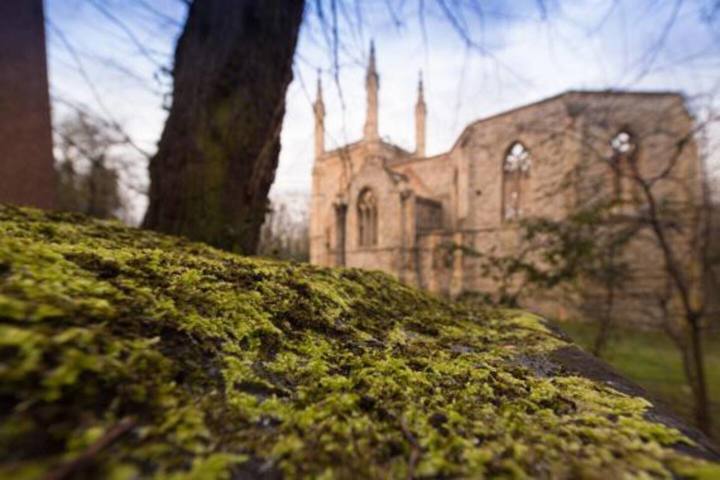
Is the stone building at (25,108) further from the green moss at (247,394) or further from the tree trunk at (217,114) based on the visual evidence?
the green moss at (247,394)

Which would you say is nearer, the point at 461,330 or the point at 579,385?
the point at 579,385

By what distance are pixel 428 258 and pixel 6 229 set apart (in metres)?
20.3

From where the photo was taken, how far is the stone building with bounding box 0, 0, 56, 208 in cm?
381

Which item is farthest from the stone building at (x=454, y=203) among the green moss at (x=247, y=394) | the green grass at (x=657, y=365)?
the green moss at (x=247, y=394)

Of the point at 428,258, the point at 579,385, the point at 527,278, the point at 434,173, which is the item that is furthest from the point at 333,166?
the point at 579,385

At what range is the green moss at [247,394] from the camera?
0.54 m

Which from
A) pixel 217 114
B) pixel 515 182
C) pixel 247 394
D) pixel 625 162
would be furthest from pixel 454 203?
pixel 247 394

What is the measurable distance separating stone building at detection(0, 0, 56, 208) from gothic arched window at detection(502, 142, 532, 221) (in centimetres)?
1861

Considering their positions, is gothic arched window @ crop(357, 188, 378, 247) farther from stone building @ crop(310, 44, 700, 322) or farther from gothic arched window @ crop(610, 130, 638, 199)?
gothic arched window @ crop(610, 130, 638, 199)

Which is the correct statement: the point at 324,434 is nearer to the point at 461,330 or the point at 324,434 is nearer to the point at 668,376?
the point at 461,330

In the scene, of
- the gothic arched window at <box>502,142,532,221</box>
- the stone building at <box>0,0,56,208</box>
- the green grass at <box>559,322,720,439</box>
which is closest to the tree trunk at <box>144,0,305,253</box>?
the stone building at <box>0,0,56,208</box>

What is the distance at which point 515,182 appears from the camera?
63.4ft

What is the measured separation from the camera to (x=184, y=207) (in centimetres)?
297

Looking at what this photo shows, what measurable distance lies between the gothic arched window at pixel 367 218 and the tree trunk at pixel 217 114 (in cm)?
2036
